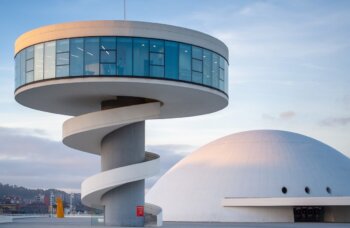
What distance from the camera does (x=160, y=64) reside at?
41.5 metres

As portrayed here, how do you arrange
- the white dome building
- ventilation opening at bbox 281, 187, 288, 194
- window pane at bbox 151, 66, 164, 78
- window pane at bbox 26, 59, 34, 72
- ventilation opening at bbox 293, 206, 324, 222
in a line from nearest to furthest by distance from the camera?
window pane at bbox 151, 66, 164, 78, window pane at bbox 26, 59, 34, 72, the white dome building, ventilation opening at bbox 281, 187, 288, 194, ventilation opening at bbox 293, 206, 324, 222

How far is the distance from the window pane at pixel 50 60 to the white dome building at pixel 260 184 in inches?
1259

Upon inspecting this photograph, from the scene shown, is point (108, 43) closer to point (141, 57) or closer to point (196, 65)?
point (141, 57)

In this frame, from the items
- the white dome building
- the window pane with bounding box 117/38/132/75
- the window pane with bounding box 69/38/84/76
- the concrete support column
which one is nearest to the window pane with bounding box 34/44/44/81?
the window pane with bounding box 69/38/84/76

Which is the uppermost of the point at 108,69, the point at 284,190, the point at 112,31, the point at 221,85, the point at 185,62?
the point at 112,31

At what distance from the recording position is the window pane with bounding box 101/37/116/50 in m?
40.6

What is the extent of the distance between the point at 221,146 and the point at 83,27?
127 ft

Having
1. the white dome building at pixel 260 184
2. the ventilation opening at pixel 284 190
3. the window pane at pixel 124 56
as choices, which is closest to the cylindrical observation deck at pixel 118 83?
the window pane at pixel 124 56

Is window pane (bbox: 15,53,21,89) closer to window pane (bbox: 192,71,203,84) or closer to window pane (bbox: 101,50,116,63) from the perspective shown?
window pane (bbox: 101,50,116,63)

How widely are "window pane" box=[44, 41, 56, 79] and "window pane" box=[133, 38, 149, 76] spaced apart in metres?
5.06

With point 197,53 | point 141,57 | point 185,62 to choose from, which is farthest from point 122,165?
point 197,53

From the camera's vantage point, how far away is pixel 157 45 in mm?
41438

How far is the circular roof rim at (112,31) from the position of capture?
40531 millimetres

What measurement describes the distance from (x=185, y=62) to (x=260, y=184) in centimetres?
2969
